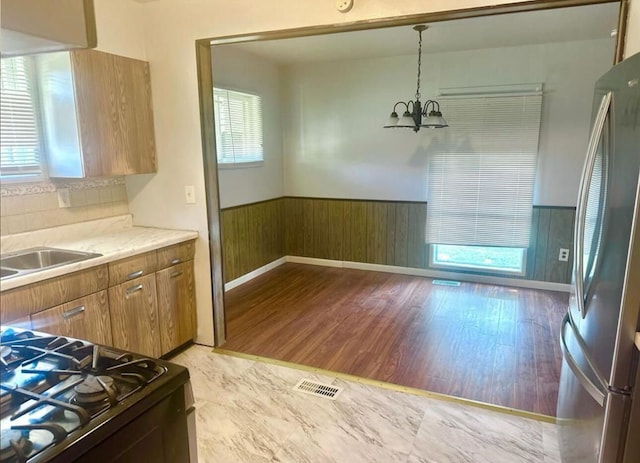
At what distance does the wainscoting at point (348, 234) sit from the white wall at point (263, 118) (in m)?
0.16

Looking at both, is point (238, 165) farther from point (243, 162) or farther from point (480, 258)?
point (480, 258)

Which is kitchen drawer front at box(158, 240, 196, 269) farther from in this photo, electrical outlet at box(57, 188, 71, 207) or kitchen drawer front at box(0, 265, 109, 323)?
electrical outlet at box(57, 188, 71, 207)

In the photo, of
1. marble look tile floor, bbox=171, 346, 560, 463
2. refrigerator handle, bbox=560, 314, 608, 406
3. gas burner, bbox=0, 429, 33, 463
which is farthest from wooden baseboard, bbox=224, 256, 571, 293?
gas burner, bbox=0, 429, 33, 463

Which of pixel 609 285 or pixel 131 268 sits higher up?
pixel 609 285

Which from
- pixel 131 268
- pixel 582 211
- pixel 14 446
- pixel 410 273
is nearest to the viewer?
pixel 14 446

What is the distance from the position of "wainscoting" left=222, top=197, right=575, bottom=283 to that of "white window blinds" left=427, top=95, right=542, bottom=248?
0.70 ft

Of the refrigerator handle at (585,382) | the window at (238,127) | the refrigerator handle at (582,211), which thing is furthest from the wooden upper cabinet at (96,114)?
the refrigerator handle at (585,382)

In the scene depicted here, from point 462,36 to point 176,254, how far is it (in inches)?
125

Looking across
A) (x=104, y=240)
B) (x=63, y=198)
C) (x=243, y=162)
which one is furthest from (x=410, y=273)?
(x=63, y=198)

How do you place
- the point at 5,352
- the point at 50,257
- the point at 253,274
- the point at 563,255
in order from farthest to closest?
the point at 253,274 → the point at 563,255 → the point at 50,257 → the point at 5,352

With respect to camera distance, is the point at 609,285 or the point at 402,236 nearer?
the point at 609,285

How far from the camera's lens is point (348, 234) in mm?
5480

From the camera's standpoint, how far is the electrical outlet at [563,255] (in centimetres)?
449

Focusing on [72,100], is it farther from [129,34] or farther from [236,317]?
[236,317]
